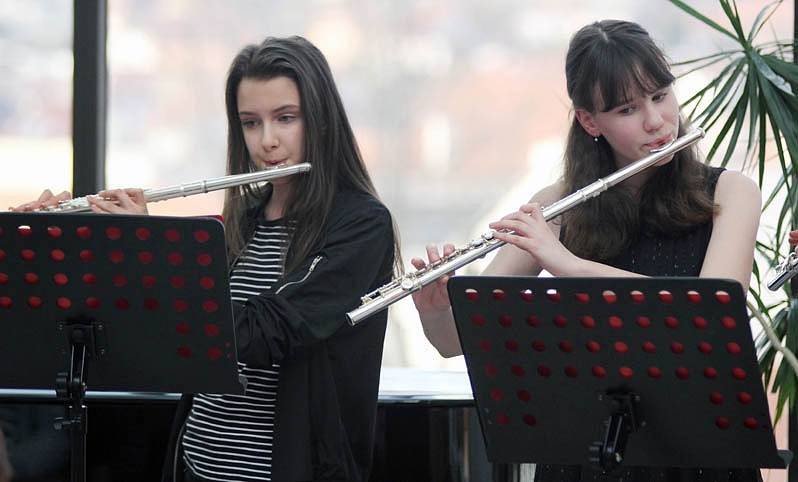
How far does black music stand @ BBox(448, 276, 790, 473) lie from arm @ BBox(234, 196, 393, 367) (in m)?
0.42

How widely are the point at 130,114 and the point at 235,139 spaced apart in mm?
1520

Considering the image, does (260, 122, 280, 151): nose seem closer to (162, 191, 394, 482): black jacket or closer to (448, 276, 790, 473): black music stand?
(162, 191, 394, 482): black jacket

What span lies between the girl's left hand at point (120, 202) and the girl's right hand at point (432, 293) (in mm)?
514

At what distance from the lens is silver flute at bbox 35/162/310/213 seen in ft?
6.94

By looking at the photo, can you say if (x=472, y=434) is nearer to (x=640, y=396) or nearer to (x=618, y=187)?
(x=618, y=187)

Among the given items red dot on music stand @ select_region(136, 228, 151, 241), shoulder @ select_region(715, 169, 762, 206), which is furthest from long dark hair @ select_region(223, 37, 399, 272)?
shoulder @ select_region(715, 169, 762, 206)

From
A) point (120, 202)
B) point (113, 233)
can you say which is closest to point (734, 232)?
point (113, 233)

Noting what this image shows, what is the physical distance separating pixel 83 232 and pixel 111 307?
0.13 m

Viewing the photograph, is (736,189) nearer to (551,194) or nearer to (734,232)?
(734,232)

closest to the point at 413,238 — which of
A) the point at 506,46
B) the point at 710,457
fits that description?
the point at 506,46

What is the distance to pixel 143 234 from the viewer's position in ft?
5.72

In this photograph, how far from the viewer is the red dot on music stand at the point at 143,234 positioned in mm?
1742

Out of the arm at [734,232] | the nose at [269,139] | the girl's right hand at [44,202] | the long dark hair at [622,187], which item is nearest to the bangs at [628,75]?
the long dark hair at [622,187]

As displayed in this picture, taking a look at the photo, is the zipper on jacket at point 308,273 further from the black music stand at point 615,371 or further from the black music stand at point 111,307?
the black music stand at point 615,371
